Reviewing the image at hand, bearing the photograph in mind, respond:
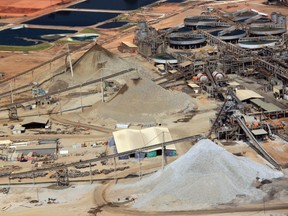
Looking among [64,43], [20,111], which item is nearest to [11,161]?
[20,111]

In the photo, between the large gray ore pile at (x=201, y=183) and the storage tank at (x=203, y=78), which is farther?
the storage tank at (x=203, y=78)

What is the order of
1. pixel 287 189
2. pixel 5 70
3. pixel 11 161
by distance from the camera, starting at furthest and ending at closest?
1. pixel 5 70
2. pixel 11 161
3. pixel 287 189

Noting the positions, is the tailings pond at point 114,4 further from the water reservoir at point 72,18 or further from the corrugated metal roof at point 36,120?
the corrugated metal roof at point 36,120

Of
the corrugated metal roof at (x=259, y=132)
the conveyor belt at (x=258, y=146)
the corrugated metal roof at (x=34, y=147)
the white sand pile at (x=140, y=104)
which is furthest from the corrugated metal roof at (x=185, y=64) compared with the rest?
the corrugated metal roof at (x=34, y=147)

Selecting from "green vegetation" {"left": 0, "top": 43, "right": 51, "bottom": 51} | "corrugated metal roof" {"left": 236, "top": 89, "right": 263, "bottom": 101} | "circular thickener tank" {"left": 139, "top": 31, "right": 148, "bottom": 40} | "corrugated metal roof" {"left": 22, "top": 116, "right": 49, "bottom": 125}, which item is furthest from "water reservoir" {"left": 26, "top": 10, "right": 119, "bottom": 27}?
"corrugated metal roof" {"left": 236, "top": 89, "right": 263, "bottom": 101}

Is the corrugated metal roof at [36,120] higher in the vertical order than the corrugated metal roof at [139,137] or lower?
lower

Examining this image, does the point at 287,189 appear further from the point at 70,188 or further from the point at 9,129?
the point at 9,129
